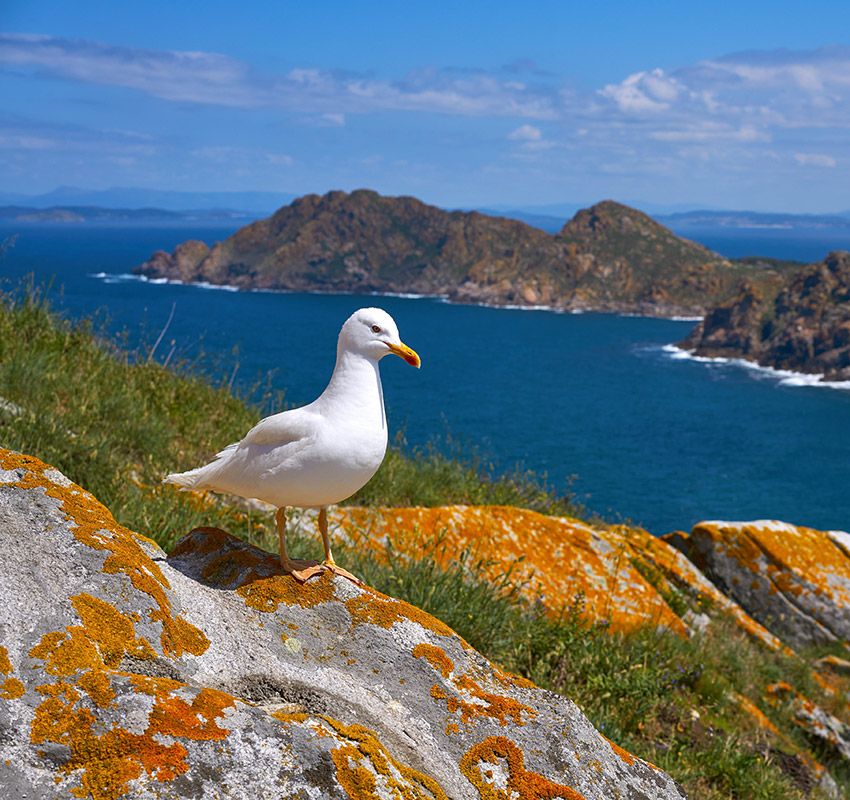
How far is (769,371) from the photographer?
121 m

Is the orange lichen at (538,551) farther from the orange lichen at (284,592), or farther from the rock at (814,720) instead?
the orange lichen at (284,592)

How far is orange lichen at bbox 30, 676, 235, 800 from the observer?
227 cm

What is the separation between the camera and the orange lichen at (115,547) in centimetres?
316

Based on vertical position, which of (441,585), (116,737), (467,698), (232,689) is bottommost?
(441,585)

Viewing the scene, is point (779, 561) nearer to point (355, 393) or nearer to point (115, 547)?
point (355, 393)

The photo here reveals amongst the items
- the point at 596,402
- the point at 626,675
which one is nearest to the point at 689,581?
the point at 626,675

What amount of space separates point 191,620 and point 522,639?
342cm

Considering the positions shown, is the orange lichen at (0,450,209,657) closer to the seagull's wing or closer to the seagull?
the seagull

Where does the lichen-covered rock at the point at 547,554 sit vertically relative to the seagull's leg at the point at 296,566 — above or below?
below

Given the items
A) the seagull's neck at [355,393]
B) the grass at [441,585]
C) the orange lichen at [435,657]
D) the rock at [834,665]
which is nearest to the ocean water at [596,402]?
the grass at [441,585]

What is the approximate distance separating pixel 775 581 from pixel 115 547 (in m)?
9.99

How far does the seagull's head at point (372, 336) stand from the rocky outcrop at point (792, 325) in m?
123

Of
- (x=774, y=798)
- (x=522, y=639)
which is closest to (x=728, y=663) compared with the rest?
(x=774, y=798)

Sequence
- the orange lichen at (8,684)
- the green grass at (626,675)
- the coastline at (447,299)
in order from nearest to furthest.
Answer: the orange lichen at (8,684), the green grass at (626,675), the coastline at (447,299)
